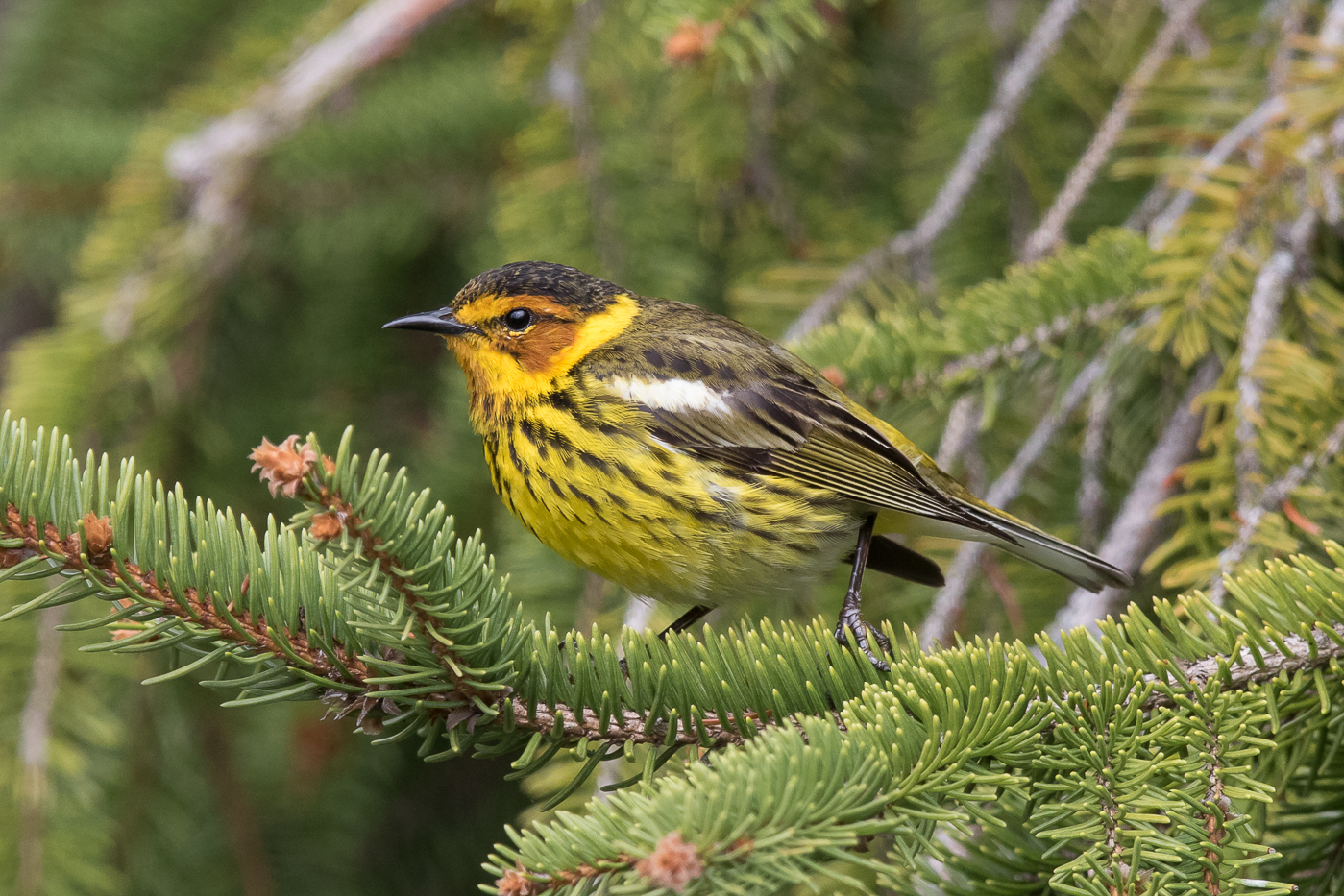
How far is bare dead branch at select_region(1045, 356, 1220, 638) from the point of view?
2229 mm

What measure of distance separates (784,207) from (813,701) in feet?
6.48

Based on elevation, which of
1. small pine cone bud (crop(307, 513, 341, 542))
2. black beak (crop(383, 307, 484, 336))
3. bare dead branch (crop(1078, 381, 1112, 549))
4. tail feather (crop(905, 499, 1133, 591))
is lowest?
small pine cone bud (crop(307, 513, 341, 542))

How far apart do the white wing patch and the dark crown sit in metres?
0.32

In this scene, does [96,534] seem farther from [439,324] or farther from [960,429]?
[960,429]

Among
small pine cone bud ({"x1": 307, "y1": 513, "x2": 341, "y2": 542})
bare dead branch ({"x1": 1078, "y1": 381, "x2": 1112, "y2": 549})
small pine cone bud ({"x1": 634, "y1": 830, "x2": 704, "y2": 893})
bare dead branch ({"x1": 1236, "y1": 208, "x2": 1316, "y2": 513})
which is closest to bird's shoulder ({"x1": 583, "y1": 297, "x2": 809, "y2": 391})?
bare dead branch ({"x1": 1078, "y1": 381, "x2": 1112, "y2": 549})

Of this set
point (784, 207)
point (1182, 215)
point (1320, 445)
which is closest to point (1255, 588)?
point (1320, 445)

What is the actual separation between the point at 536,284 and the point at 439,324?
0.27m

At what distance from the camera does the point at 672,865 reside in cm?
109

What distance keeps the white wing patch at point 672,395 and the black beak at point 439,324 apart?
45cm

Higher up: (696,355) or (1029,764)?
(696,355)

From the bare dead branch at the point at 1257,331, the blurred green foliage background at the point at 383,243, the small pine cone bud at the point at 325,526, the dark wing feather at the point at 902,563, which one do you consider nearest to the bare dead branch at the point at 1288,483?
the bare dead branch at the point at 1257,331

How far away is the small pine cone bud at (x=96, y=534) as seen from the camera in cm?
137

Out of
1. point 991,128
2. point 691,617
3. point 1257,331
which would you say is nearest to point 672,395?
point 691,617

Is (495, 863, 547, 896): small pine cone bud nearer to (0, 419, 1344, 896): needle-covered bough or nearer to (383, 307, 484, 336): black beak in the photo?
(0, 419, 1344, 896): needle-covered bough
